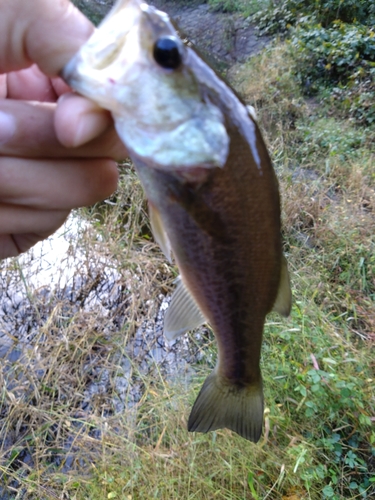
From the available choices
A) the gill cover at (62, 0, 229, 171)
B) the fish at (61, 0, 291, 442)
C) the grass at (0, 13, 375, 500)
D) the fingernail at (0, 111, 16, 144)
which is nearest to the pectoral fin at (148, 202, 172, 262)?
the fish at (61, 0, 291, 442)

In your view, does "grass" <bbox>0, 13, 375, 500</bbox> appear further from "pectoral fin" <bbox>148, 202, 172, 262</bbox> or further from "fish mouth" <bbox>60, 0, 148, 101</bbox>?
"fish mouth" <bbox>60, 0, 148, 101</bbox>

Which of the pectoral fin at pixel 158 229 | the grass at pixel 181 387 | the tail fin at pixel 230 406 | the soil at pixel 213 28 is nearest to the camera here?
the pectoral fin at pixel 158 229

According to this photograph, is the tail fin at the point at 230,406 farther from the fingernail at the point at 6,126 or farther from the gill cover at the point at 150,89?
the fingernail at the point at 6,126

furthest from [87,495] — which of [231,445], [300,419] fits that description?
[300,419]

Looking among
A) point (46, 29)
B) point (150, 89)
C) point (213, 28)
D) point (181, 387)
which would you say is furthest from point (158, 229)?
point (213, 28)

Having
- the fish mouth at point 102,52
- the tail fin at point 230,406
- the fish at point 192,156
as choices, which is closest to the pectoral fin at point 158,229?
the fish at point 192,156

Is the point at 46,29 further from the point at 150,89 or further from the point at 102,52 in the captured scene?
the point at 150,89
